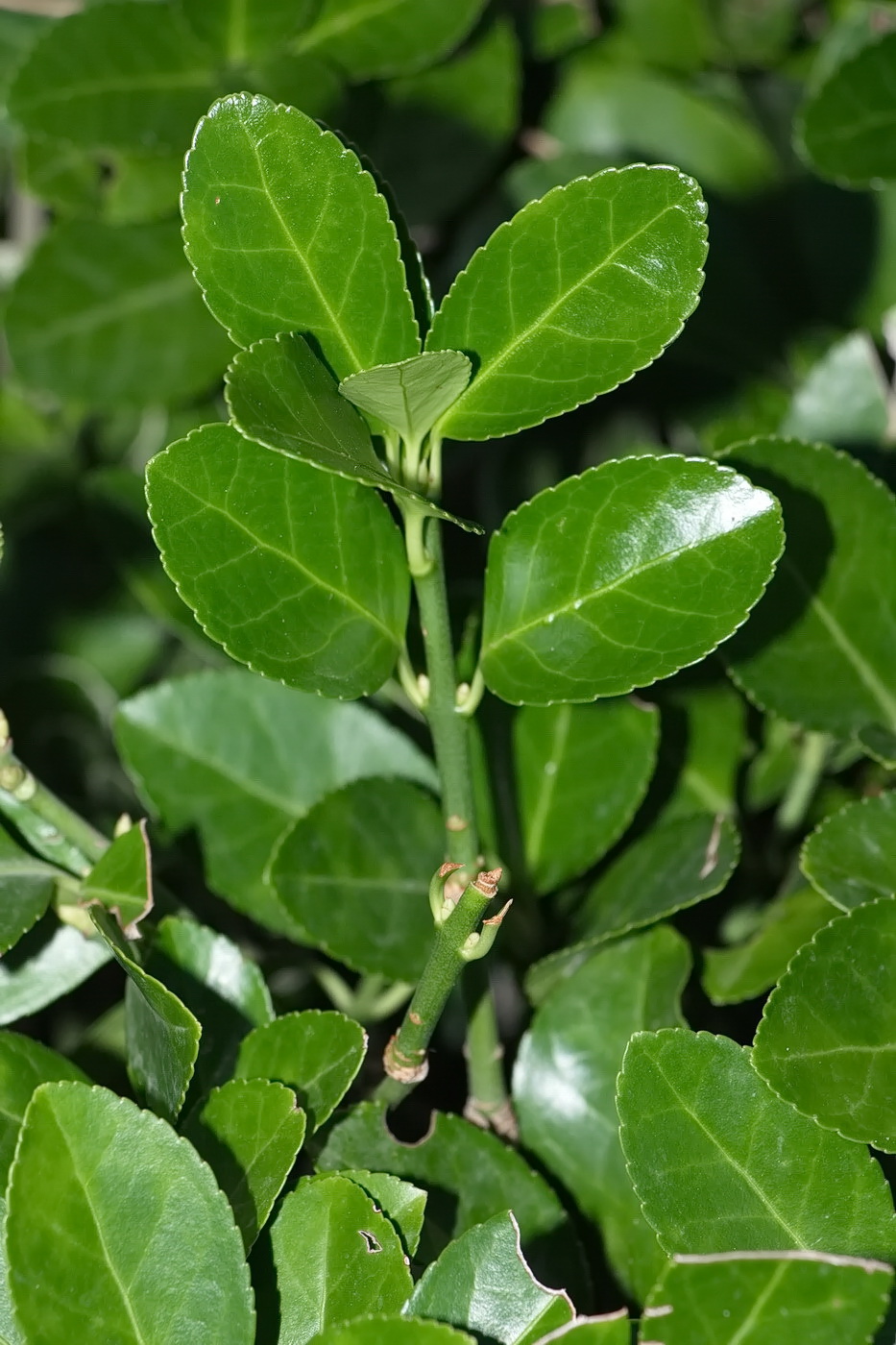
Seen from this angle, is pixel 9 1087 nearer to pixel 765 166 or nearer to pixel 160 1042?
pixel 160 1042

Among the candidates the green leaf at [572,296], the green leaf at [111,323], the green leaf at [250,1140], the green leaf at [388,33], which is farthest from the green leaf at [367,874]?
the green leaf at [388,33]

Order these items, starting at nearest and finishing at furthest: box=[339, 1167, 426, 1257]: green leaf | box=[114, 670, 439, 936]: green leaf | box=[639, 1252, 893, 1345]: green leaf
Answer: box=[639, 1252, 893, 1345]: green leaf
box=[339, 1167, 426, 1257]: green leaf
box=[114, 670, 439, 936]: green leaf

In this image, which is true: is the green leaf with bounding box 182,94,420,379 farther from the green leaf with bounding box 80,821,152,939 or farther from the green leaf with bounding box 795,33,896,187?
the green leaf with bounding box 795,33,896,187

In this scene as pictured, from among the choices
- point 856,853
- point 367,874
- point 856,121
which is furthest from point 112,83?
point 856,853

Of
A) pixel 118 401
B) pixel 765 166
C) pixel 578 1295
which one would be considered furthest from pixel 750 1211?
pixel 765 166

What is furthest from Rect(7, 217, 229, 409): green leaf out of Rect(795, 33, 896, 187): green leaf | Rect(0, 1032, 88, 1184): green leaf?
Rect(0, 1032, 88, 1184): green leaf

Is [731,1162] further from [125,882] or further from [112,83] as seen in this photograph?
[112,83]
